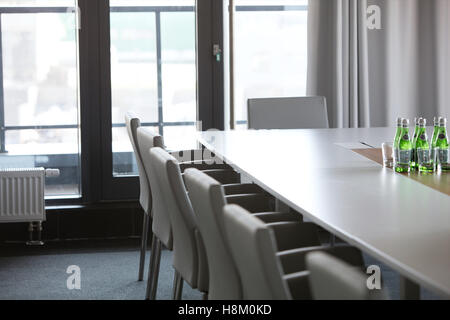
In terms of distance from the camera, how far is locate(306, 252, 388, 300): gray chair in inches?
51.5

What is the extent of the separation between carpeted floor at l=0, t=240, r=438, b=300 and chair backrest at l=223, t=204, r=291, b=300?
8.30ft

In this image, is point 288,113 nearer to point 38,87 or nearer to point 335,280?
point 38,87

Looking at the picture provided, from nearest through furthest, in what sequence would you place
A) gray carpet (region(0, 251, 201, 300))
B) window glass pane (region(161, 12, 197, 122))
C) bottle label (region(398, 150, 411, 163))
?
bottle label (region(398, 150, 411, 163)) < gray carpet (region(0, 251, 201, 300)) < window glass pane (region(161, 12, 197, 122))

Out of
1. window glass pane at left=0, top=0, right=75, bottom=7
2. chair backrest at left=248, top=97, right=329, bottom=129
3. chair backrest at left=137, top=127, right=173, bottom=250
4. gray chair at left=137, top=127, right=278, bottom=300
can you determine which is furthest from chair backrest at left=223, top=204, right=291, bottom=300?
window glass pane at left=0, top=0, right=75, bottom=7

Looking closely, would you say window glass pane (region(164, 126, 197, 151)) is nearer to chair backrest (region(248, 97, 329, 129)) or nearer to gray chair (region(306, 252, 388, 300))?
chair backrest (region(248, 97, 329, 129))

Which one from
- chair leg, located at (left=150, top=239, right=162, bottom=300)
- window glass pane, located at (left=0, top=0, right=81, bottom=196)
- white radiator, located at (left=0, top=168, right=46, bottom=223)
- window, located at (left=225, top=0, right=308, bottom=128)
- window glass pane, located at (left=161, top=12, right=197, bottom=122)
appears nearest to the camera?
chair leg, located at (left=150, top=239, right=162, bottom=300)

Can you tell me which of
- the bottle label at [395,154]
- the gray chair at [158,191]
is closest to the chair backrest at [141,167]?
the gray chair at [158,191]

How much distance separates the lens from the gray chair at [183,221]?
8.59 ft

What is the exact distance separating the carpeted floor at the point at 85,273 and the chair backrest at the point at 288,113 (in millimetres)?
999

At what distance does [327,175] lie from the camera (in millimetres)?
3117

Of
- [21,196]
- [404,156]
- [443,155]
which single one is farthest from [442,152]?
[21,196]

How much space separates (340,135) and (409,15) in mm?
1713

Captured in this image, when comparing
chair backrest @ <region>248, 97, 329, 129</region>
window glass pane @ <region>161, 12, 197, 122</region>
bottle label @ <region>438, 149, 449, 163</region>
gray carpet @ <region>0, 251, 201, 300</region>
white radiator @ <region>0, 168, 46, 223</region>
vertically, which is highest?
window glass pane @ <region>161, 12, 197, 122</region>
